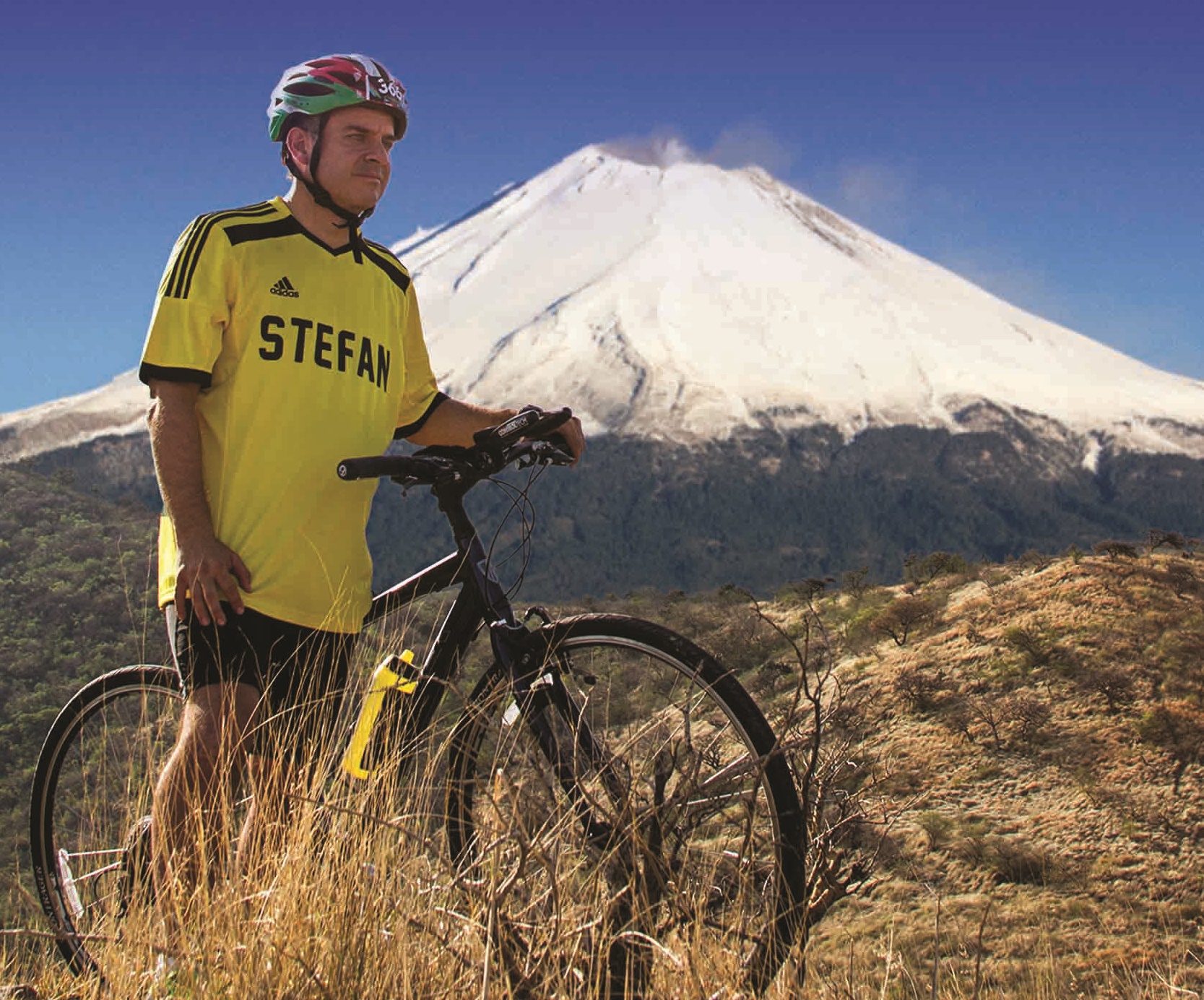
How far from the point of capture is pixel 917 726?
23.6ft

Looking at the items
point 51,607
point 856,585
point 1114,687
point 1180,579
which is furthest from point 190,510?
point 51,607

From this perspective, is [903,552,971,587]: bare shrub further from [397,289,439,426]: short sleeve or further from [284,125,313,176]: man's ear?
[284,125,313,176]: man's ear

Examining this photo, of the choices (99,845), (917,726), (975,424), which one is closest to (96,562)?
(917,726)

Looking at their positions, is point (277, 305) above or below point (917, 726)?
above

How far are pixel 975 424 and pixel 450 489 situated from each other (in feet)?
491

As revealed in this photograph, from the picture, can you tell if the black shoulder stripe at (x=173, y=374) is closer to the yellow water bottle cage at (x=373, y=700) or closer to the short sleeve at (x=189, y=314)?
the short sleeve at (x=189, y=314)

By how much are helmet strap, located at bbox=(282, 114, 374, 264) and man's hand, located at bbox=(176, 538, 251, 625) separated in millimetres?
724

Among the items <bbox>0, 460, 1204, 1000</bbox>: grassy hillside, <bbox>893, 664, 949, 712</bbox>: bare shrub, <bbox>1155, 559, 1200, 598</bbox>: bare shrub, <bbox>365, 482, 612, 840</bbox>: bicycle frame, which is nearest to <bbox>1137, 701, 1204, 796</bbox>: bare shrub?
<bbox>0, 460, 1204, 1000</bbox>: grassy hillside

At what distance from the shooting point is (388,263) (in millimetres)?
2564

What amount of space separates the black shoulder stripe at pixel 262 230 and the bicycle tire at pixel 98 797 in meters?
1.02

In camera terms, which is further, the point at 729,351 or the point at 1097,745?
the point at 729,351

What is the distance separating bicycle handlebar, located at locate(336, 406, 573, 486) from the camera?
2158 mm

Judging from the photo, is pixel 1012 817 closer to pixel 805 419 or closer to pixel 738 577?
pixel 738 577

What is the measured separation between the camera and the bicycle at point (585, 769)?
1836 millimetres
